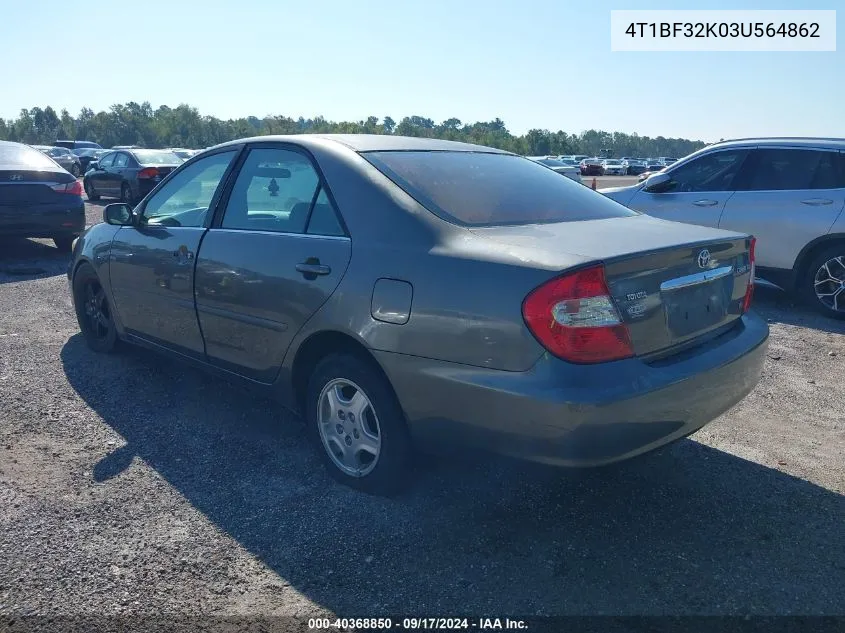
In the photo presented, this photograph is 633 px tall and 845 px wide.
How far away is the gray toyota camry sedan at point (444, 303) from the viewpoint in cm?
262

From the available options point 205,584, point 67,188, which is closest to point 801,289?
point 205,584

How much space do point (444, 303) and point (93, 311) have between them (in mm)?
3736

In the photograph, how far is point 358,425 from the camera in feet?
11.0

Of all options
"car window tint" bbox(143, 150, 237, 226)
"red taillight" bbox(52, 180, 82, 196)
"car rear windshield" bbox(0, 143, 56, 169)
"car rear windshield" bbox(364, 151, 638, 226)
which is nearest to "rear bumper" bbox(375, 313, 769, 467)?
"car rear windshield" bbox(364, 151, 638, 226)

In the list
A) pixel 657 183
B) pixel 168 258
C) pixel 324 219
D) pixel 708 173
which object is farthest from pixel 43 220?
pixel 708 173

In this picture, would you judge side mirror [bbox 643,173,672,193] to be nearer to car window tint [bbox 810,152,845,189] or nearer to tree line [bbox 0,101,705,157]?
car window tint [bbox 810,152,845,189]

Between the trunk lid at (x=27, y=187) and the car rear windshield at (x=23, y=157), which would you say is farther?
the car rear windshield at (x=23, y=157)

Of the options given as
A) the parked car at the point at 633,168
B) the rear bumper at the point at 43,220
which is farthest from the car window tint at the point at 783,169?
the parked car at the point at 633,168

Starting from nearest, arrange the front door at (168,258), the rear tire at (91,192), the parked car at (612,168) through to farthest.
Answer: the front door at (168,258) < the rear tire at (91,192) < the parked car at (612,168)

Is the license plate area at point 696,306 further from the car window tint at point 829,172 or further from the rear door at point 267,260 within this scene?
the car window tint at point 829,172

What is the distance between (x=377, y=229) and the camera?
3.14 meters

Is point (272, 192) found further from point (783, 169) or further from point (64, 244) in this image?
point (64, 244)

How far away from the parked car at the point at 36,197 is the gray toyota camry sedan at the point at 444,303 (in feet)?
19.3

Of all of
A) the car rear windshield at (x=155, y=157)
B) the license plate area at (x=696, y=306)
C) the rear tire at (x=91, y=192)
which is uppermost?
the car rear windshield at (x=155, y=157)
